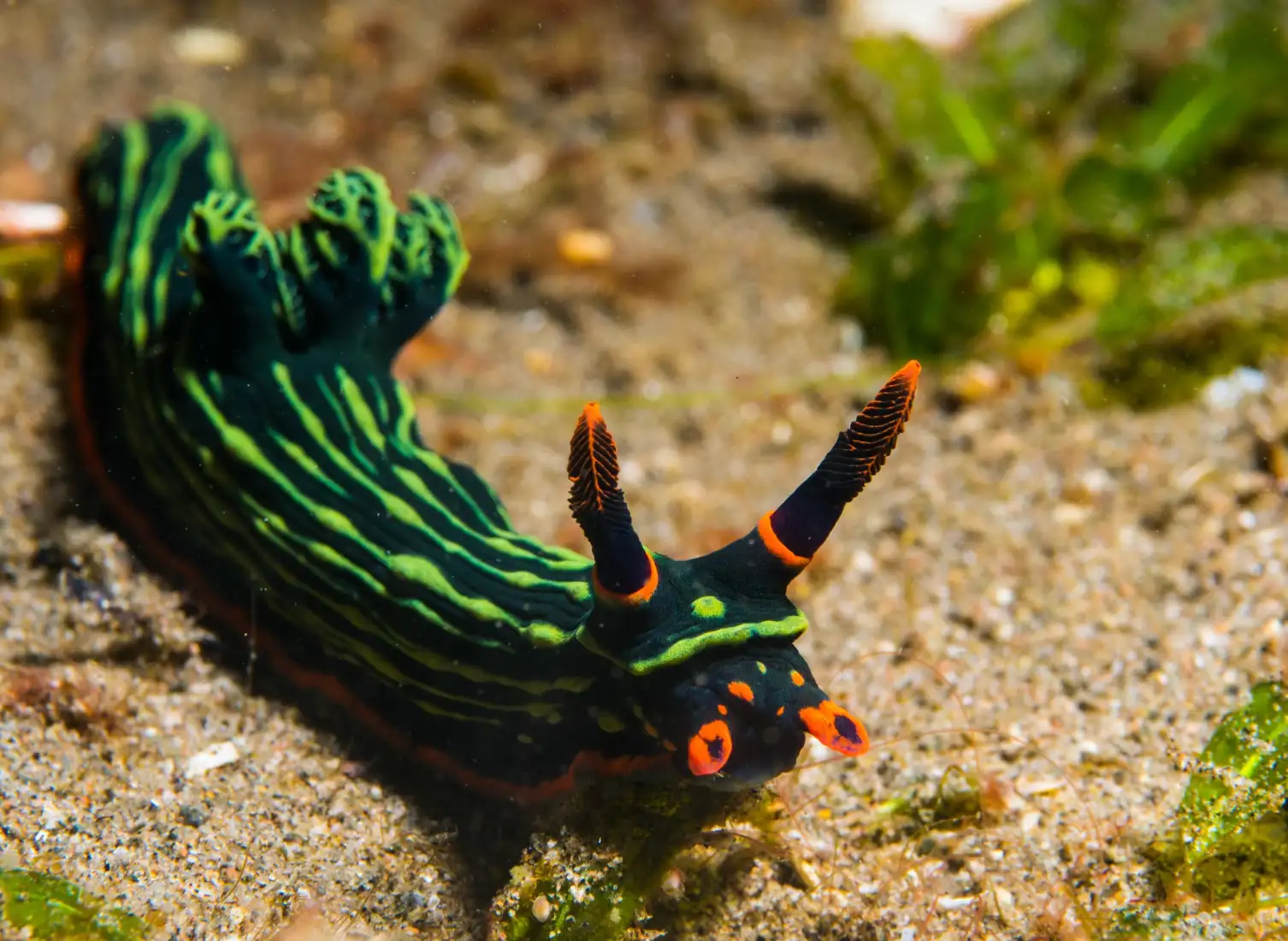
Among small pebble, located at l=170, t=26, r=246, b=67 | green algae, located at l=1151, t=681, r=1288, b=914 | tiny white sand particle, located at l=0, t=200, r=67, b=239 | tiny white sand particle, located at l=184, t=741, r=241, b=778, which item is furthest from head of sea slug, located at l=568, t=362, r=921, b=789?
small pebble, located at l=170, t=26, r=246, b=67

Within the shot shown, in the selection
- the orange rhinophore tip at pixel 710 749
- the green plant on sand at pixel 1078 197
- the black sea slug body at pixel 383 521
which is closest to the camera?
the orange rhinophore tip at pixel 710 749

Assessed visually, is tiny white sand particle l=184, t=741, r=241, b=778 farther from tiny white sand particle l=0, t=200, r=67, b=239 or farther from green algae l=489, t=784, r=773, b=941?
tiny white sand particle l=0, t=200, r=67, b=239

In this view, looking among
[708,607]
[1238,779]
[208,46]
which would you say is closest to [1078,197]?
[1238,779]

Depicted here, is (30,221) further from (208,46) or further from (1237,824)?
(1237,824)

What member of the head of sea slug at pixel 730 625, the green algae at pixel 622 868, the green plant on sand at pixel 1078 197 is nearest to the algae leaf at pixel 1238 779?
the head of sea slug at pixel 730 625

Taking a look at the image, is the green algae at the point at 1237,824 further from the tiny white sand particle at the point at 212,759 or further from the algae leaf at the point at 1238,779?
the tiny white sand particle at the point at 212,759
